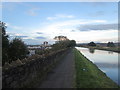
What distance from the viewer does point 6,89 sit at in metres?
7.46

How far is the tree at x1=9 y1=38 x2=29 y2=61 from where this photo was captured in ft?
97.1

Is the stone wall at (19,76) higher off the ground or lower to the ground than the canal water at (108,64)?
higher

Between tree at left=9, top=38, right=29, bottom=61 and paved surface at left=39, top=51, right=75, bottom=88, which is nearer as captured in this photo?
paved surface at left=39, top=51, right=75, bottom=88

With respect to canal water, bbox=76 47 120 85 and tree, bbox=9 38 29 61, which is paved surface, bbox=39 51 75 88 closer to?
canal water, bbox=76 47 120 85

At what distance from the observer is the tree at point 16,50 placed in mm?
29583

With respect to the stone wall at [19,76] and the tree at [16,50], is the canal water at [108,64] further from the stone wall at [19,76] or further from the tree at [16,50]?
the tree at [16,50]

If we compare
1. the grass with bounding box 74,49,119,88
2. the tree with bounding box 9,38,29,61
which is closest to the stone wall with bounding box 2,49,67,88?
the grass with bounding box 74,49,119,88

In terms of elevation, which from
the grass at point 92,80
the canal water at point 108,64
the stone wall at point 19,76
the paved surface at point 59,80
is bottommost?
the canal water at point 108,64

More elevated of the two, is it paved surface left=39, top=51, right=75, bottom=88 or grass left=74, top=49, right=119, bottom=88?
paved surface left=39, top=51, right=75, bottom=88

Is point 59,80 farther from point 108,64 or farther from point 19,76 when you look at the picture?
point 108,64

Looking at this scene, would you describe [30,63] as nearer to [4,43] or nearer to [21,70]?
[21,70]

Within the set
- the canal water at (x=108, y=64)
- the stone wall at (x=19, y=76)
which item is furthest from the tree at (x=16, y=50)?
the stone wall at (x=19, y=76)

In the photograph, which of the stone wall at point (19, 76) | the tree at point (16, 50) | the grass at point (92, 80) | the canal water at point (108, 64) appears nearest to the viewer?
the stone wall at point (19, 76)

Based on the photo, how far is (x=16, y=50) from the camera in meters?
29.7
